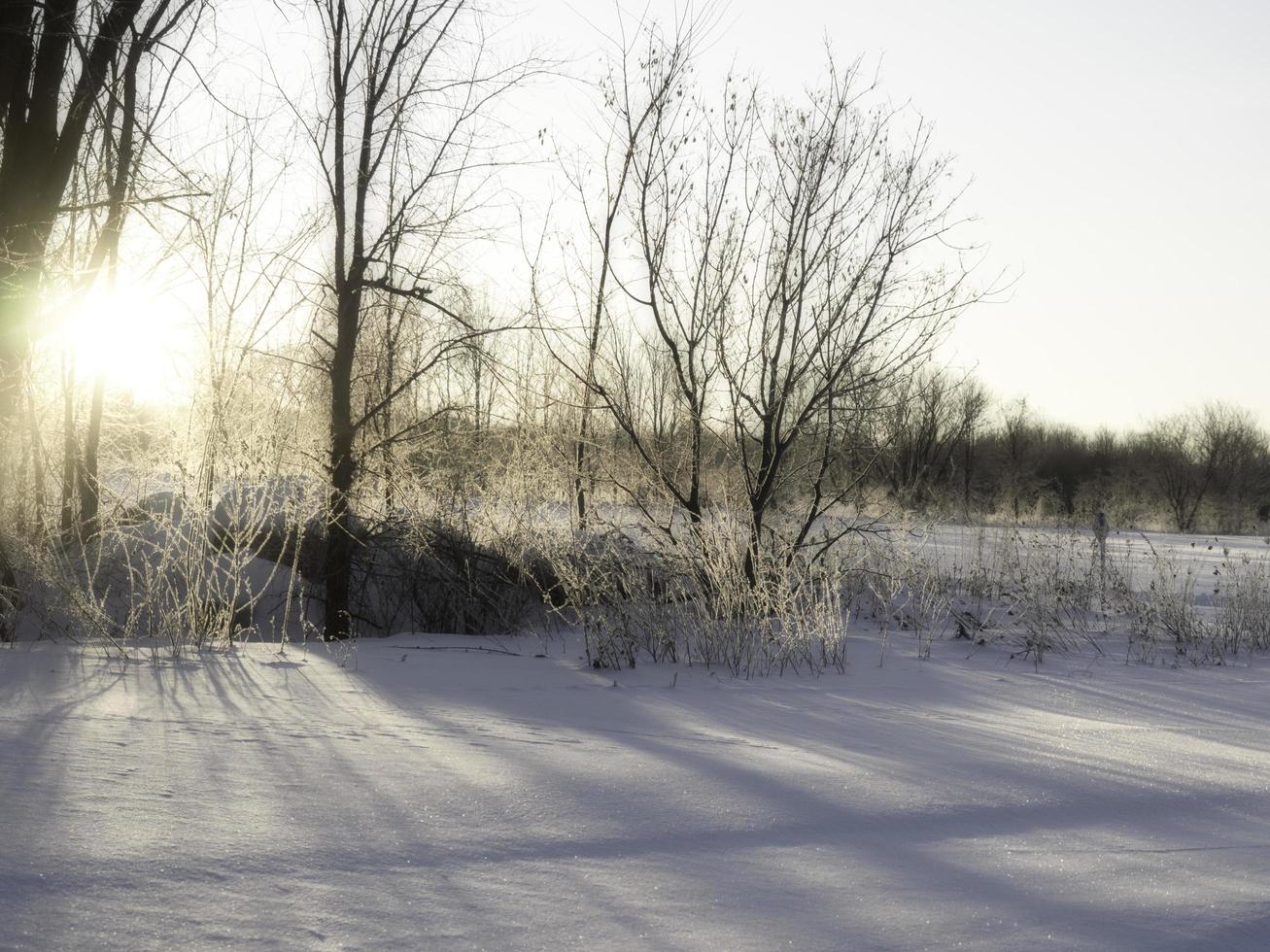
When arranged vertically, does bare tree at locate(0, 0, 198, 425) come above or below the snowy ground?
above

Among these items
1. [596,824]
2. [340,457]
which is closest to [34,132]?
[340,457]

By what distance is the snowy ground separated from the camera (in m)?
1.76

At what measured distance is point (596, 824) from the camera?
2.32 metres

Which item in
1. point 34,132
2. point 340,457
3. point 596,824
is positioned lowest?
point 596,824

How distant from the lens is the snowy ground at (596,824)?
69.3 inches

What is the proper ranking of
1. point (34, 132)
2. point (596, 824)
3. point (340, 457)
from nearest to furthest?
point (596, 824) → point (34, 132) → point (340, 457)

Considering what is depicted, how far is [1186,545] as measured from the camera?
1944 centimetres

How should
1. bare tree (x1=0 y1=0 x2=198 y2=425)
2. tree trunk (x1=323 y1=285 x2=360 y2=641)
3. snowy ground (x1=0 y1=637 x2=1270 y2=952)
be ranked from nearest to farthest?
snowy ground (x1=0 y1=637 x2=1270 y2=952)
bare tree (x1=0 y1=0 x2=198 y2=425)
tree trunk (x1=323 y1=285 x2=360 y2=641)

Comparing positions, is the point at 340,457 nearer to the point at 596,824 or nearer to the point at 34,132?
the point at 34,132

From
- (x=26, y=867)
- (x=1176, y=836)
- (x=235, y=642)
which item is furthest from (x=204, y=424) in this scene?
(x=1176, y=836)

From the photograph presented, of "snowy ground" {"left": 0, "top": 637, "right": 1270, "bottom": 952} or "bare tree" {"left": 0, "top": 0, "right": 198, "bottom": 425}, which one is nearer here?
"snowy ground" {"left": 0, "top": 637, "right": 1270, "bottom": 952}

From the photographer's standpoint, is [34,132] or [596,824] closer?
[596,824]

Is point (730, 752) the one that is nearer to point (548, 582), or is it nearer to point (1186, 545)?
point (548, 582)

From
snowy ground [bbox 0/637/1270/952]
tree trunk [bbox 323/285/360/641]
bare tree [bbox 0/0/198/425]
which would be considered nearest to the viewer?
snowy ground [bbox 0/637/1270/952]
